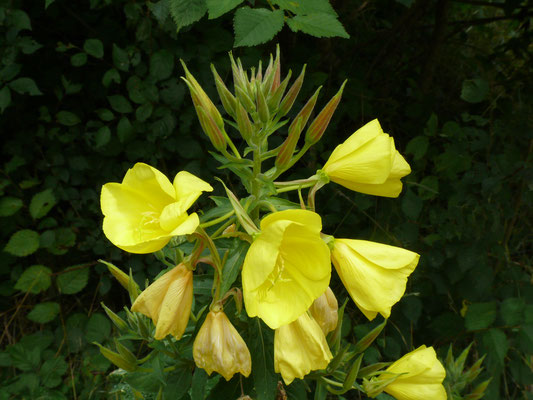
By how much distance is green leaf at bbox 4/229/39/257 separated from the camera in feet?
7.04

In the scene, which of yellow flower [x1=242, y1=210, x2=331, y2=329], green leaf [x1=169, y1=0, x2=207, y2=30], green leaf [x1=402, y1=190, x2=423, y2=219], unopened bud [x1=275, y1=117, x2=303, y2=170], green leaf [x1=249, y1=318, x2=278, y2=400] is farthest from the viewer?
green leaf [x1=402, y1=190, x2=423, y2=219]

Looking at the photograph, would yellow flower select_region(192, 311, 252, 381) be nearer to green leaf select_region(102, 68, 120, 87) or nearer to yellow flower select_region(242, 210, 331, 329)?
yellow flower select_region(242, 210, 331, 329)

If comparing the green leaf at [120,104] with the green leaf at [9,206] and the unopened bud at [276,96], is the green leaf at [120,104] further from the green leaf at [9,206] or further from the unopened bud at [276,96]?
the unopened bud at [276,96]

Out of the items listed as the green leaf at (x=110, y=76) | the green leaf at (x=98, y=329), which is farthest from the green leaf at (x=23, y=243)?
the green leaf at (x=110, y=76)

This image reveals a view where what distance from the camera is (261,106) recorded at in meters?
0.89

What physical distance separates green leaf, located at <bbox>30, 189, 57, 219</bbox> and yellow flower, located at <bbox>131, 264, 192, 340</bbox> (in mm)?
1532

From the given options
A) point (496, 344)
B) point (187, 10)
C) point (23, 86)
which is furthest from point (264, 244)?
point (23, 86)

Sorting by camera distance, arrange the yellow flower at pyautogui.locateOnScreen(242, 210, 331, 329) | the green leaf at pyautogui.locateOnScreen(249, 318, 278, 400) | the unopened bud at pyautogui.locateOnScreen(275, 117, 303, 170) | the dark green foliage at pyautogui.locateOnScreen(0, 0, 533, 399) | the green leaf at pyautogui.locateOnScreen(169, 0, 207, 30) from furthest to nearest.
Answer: the dark green foliage at pyautogui.locateOnScreen(0, 0, 533, 399)
the green leaf at pyautogui.locateOnScreen(169, 0, 207, 30)
the green leaf at pyautogui.locateOnScreen(249, 318, 278, 400)
the unopened bud at pyautogui.locateOnScreen(275, 117, 303, 170)
the yellow flower at pyautogui.locateOnScreen(242, 210, 331, 329)

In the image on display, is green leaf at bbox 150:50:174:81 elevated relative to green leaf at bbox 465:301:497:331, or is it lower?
elevated

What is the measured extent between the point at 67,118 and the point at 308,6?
5.02 feet

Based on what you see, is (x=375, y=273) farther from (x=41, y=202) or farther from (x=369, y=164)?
(x=41, y=202)

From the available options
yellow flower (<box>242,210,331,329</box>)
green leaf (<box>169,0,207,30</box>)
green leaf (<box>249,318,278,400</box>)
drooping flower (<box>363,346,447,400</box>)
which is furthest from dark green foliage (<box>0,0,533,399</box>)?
yellow flower (<box>242,210,331,329</box>)

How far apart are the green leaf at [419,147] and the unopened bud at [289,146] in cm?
152

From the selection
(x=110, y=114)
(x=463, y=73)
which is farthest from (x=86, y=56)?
(x=463, y=73)
